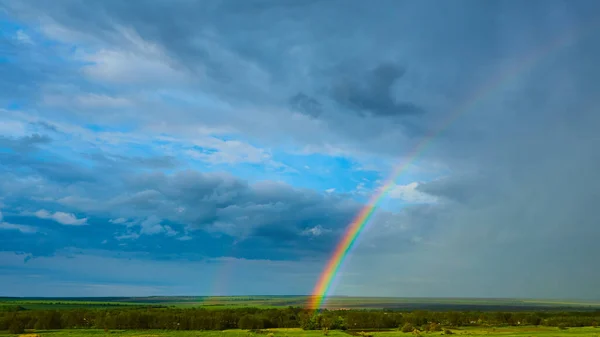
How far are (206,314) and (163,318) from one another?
17.7m

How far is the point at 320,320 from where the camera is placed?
176m

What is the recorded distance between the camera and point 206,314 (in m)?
189

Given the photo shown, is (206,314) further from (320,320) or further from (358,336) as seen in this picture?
(358,336)

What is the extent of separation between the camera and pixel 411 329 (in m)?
163

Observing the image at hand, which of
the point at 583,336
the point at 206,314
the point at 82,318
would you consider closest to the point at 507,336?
the point at 583,336

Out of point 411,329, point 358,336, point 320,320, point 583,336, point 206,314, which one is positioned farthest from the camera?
point 206,314

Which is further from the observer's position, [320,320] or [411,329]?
[320,320]

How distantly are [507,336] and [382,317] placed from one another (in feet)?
250

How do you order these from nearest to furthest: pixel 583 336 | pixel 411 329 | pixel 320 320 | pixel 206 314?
pixel 583 336
pixel 411 329
pixel 320 320
pixel 206 314

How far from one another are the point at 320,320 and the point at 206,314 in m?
44.7

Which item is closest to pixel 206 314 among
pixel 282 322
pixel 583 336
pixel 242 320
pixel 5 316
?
pixel 242 320

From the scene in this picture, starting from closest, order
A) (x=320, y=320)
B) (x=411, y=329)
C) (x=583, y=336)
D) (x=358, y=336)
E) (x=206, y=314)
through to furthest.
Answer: (x=583, y=336) < (x=358, y=336) < (x=411, y=329) < (x=320, y=320) < (x=206, y=314)

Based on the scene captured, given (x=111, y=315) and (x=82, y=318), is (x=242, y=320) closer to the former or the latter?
(x=111, y=315)

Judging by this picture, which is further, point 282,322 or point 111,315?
point 282,322
